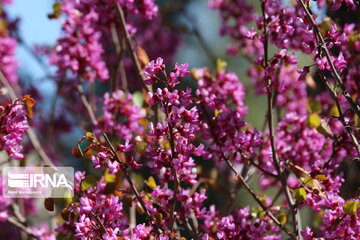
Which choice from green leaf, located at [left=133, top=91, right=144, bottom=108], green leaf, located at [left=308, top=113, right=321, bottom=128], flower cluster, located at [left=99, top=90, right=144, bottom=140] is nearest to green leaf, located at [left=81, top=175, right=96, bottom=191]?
flower cluster, located at [left=99, top=90, right=144, bottom=140]

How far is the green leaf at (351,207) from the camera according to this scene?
5.68 ft

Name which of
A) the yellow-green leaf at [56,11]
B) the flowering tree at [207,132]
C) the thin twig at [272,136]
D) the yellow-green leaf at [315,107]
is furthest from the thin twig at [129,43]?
the yellow-green leaf at [315,107]

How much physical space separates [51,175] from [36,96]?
2.43m

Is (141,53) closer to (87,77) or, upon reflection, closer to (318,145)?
(87,77)

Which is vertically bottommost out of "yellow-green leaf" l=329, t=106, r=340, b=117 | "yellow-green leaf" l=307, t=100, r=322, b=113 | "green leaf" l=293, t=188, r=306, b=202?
"green leaf" l=293, t=188, r=306, b=202

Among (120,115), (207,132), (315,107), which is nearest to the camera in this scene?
(207,132)

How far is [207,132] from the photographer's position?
2.09m

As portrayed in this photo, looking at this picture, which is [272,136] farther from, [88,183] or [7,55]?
[7,55]

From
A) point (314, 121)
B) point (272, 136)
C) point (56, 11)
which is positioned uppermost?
point (56, 11)

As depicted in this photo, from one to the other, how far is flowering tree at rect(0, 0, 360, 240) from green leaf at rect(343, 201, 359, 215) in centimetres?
1

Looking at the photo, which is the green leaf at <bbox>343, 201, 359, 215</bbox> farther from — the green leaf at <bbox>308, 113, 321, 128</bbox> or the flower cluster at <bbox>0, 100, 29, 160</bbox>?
the flower cluster at <bbox>0, 100, 29, 160</bbox>

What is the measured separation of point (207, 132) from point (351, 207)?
0.62 m

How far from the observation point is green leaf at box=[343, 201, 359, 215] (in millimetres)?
1730

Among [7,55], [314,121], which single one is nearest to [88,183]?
[314,121]
